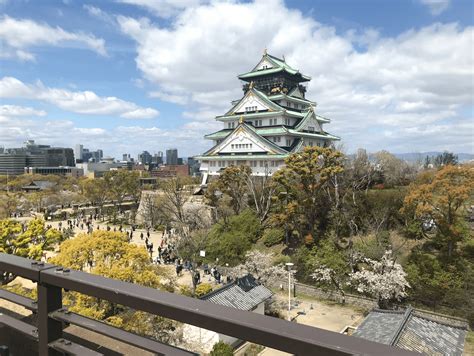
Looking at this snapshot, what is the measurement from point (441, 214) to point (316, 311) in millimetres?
8820

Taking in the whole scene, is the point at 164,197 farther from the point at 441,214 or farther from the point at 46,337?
the point at 46,337

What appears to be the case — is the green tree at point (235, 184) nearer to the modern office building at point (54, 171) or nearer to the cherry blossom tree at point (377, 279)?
the cherry blossom tree at point (377, 279)

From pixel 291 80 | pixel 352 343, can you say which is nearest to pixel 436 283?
pixel 352 343

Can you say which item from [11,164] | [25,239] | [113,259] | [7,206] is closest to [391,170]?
[113,259]

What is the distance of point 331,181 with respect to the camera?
28031 mm

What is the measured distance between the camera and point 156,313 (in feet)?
5.45

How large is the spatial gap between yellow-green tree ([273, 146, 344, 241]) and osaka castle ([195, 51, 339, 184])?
8.32 meters

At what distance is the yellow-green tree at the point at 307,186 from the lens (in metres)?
25.4

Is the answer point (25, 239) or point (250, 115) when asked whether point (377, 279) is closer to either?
point (25, 239)

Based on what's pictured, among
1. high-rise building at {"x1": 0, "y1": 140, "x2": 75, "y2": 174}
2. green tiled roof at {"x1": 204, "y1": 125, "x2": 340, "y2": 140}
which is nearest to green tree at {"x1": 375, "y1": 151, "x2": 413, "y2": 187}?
green tiled roof at {"x1": 204, "y1": 125, "x2": 340, "y2": 140}

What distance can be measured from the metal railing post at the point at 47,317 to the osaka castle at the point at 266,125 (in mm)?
33445

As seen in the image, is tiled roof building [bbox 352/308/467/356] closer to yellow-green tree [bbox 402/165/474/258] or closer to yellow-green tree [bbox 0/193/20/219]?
yellow-green tree [bbox 402/165/474/258]

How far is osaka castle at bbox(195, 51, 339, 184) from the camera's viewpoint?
3825 centimetres

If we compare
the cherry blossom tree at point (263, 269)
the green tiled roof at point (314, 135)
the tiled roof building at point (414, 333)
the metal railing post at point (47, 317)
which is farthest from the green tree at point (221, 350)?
the green tiled roof at point (314, 135)
